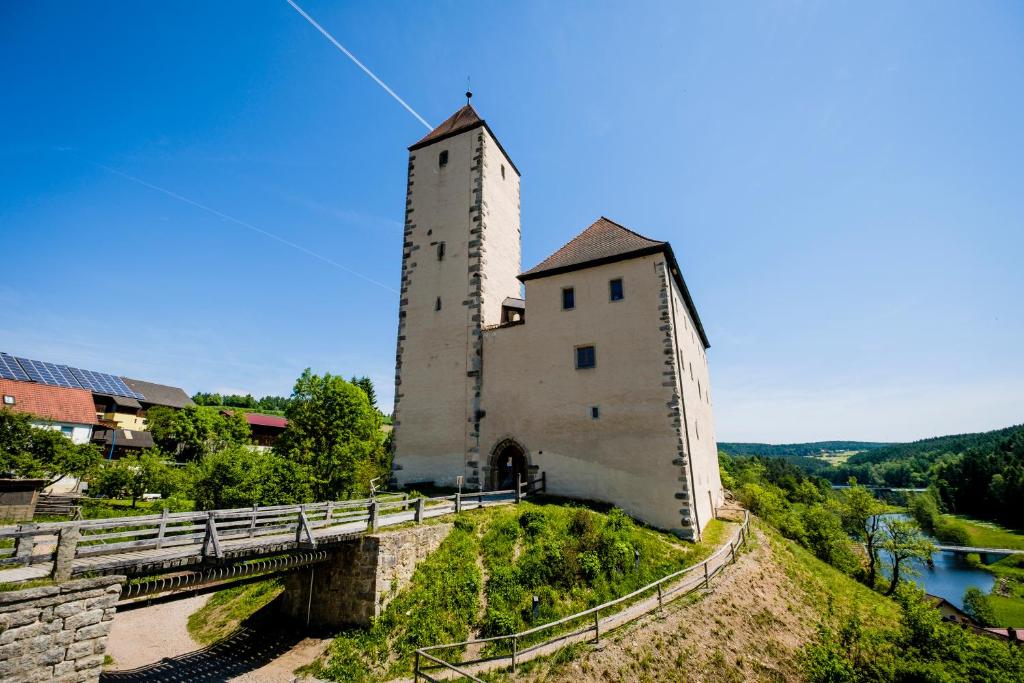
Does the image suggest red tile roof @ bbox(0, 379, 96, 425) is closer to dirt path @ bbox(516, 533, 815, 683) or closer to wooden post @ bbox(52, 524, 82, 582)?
wooden post @ bbox(52, 524, 82, 582)

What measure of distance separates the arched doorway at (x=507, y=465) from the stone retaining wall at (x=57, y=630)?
45.1 ft

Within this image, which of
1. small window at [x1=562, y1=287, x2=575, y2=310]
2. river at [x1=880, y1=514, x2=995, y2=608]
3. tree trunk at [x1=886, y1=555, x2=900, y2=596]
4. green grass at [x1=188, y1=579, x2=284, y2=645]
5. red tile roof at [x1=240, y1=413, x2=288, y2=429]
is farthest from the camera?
red tile roof at [x1=240, y1=413, x2=288, y2=429]

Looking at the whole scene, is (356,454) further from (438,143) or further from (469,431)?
(438,143)

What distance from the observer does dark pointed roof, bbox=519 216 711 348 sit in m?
18.9

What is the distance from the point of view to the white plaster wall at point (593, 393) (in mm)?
16984

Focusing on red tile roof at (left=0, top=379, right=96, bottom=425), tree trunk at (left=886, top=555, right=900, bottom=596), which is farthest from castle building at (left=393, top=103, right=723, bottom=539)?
red tile roof at (left=0, top=379, right=96, bottom=425)

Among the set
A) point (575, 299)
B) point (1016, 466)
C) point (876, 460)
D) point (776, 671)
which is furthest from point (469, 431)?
point (876, 460)

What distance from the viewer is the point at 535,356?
20.1 meters

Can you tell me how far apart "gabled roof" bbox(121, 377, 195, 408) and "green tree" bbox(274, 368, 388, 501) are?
39.4 meters

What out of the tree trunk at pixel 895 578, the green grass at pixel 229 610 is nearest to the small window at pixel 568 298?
the green grass at pixel 229 610

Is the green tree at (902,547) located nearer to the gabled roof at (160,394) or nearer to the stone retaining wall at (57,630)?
the stone retaining wall at (57,630)

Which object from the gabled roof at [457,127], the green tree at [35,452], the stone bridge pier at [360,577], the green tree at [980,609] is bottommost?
the green tree at [980,609]

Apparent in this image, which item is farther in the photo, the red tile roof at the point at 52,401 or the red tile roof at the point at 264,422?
the red tile roof at the point at 264,422

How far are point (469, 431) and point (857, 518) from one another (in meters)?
32.2
